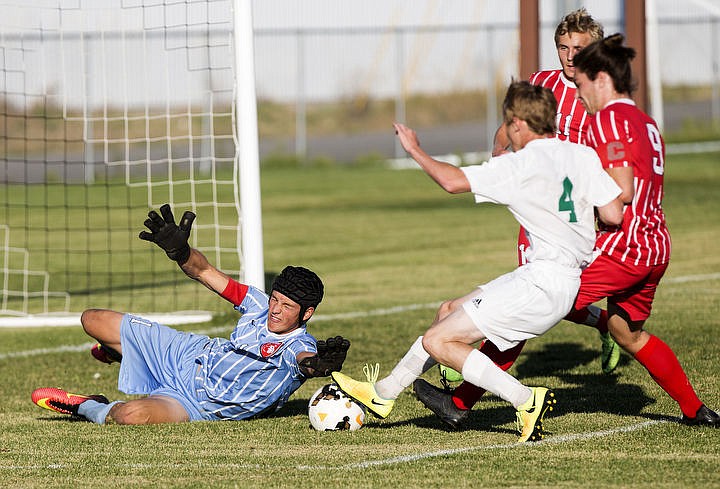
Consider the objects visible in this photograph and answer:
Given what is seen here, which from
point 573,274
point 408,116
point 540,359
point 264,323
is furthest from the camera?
point 408,116

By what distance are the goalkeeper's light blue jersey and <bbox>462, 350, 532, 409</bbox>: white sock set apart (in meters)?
1.13

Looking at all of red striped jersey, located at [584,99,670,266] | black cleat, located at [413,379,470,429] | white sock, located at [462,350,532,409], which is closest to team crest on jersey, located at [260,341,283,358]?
black cleat, located at [413,379,470,429]

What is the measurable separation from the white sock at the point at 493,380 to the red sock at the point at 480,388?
328mm

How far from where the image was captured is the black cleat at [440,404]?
22.7 ft

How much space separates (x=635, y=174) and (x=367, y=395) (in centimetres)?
186

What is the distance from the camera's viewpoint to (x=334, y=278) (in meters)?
14.4

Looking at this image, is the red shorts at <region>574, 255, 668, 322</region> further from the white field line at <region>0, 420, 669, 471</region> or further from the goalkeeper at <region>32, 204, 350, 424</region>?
the goalkeeper at <region>32, 204, 350, 424</region>

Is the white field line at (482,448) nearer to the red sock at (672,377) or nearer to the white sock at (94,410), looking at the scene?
the red sock at (672,377)

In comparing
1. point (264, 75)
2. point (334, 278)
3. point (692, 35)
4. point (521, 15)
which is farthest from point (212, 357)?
point (692, 35)

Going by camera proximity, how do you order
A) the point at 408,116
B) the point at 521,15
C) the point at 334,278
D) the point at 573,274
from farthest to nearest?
the point at 408,116
the point at 334,278
the point at 521,15
the point at 573,274

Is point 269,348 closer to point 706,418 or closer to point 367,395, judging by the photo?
point 367,395

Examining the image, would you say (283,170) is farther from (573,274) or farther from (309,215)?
(573,274)

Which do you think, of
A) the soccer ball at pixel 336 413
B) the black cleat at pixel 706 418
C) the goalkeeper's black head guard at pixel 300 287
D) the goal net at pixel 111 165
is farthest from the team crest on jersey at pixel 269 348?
the goal net at pixel 111 165

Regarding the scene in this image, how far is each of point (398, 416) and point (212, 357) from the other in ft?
3.82
